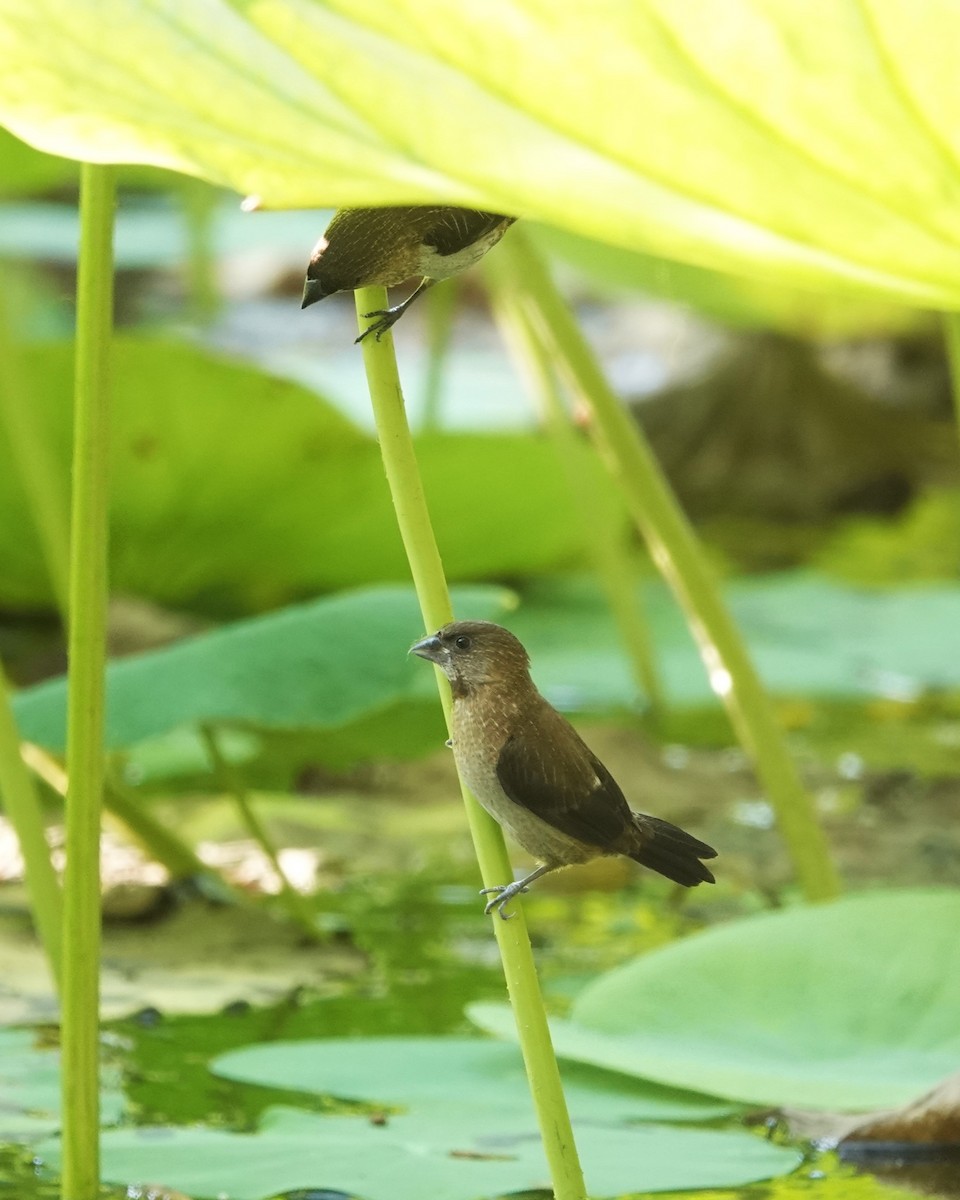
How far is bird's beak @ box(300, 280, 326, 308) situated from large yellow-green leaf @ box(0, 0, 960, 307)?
0.15 metres

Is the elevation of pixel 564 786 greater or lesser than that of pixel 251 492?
lesser

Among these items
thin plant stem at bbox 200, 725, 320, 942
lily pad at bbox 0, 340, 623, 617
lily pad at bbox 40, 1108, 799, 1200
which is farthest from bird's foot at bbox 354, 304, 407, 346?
lily pad at bbox 0, 340, 623, 617

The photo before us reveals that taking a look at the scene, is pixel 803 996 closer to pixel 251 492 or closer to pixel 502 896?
pixel 502 896

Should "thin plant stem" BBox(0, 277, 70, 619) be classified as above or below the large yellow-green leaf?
above

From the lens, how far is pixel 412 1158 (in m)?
1.23

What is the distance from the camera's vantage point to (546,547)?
3.39 meters

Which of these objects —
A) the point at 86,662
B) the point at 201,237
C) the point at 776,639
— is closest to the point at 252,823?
the point at 86,662

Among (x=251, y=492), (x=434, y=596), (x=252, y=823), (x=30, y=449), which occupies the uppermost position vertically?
(x=251, y=492)

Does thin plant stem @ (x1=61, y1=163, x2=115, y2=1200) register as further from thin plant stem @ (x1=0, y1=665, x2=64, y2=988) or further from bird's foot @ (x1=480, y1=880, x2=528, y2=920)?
bird's foot @ (x1=480, y1=880, x2=528, y2=920)

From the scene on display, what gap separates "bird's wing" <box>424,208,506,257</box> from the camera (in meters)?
0.76

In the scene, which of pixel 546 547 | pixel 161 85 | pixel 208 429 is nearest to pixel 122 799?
pixel 208 429

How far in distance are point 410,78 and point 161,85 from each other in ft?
0.29

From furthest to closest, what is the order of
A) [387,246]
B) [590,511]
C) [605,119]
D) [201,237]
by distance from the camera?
[201,237] → [590,511] → [387,246] → [605,119]

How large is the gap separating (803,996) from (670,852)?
0.55 metres
